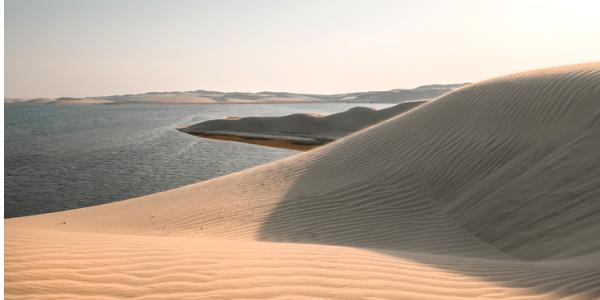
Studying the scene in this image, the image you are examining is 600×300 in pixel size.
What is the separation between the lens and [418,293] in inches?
134

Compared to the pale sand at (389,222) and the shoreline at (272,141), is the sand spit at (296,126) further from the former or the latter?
the pale sand at (389,222)

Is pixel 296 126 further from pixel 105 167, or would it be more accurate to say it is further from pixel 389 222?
pixel 389 222

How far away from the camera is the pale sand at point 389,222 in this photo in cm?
346

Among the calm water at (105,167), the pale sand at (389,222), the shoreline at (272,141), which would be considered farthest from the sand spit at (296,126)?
the pale sand at (389,222)

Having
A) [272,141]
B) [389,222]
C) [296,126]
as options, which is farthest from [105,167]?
[296,126]

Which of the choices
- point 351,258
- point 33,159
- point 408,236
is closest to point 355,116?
point 33,159

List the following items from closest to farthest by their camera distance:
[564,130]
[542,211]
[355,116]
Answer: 1. [542,211]
2. [564,130]
3. [355,116]

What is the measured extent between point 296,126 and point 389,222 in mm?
33389

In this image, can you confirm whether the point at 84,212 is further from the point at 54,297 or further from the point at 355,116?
the point at 355,116

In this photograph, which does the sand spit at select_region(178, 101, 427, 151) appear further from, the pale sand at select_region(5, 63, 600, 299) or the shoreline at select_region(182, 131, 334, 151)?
the pale sand at select_region(5, 63, 600, 299)

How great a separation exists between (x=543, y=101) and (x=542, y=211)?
403 cm

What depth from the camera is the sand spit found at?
37.3 metres

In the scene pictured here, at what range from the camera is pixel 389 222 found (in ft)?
24.6

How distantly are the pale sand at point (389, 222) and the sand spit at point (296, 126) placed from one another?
24294 mm
